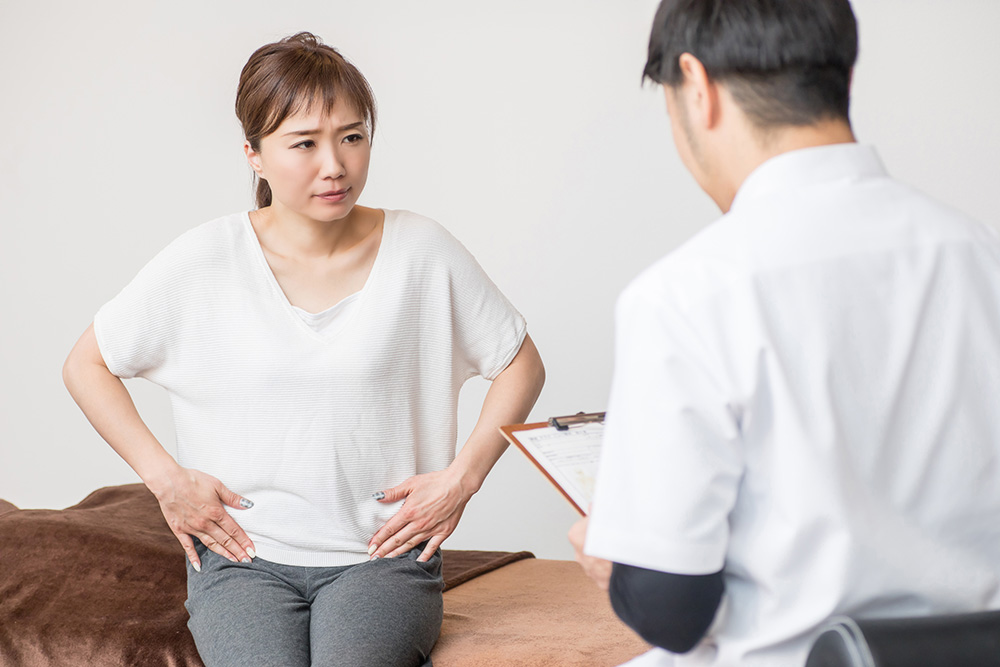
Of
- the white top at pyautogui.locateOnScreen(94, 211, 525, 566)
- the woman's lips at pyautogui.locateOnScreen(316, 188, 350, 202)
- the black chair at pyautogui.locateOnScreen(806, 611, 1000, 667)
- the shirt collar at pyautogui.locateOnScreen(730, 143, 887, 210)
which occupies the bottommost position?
the white top at pyautogui.locateOnScreen(94, 211, 525, 566)

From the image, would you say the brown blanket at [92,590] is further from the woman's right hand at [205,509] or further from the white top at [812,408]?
the white top at [812,408]

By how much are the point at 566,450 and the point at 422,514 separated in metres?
0.61

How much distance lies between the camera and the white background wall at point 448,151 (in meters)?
3.03

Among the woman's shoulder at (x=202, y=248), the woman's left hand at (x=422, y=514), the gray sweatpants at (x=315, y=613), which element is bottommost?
the gray sweatpants at (x=315, y=613)

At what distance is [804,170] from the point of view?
93 centimetres

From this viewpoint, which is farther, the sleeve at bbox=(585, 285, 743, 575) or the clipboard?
the clipboard

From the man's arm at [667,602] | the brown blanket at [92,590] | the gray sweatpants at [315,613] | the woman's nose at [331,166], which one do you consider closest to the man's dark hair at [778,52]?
the man's arm at [667,602]

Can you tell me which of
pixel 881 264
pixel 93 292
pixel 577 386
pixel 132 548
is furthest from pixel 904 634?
pixel 93 292

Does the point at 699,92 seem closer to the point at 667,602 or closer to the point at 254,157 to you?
the point at 667,602

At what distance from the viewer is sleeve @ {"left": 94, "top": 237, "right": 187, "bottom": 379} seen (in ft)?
5.85

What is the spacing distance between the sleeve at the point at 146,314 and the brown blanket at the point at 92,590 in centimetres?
47

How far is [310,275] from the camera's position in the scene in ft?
5.95

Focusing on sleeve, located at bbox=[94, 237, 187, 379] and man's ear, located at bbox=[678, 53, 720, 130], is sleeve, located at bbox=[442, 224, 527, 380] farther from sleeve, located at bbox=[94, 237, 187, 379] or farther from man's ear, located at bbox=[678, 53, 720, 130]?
man's ear, located at bbox=[678, 53, 720, 130]

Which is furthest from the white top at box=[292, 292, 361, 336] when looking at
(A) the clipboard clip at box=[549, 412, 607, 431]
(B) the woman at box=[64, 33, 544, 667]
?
(A) the clipboard clip at box=[549, 412, 607, 431]
